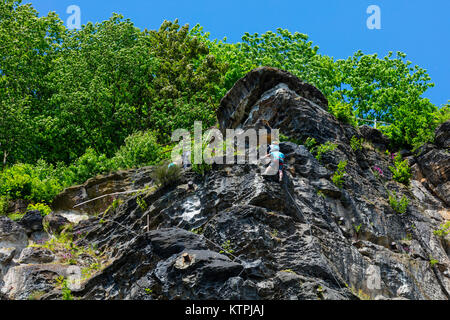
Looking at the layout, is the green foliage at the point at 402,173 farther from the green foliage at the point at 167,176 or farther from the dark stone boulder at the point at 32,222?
the dark stone boulder at the point at 32,222

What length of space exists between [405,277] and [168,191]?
7.42m

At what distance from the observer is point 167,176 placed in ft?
62.2

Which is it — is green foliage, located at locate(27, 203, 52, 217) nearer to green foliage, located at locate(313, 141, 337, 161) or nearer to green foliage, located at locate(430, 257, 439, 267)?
green foliage, located at locate(313, 141, 337, 161)

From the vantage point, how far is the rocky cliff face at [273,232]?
14102mm

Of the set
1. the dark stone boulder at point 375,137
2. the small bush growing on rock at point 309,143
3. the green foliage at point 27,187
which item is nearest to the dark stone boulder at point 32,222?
the green foliage at point 27,187

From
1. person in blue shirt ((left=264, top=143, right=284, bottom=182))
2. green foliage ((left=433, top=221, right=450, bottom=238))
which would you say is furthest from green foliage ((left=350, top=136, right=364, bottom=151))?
person in blue shirt ((left=264, top=143, right=284, bottom=182))

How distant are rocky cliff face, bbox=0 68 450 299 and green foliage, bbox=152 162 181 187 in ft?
1.00

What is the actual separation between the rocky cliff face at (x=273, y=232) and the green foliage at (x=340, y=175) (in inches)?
9.0

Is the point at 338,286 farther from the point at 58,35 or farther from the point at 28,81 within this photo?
the point at 58,35

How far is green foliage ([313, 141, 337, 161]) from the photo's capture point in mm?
20875

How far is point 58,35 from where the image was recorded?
38875 millimetres

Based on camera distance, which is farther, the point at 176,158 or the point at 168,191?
the point at 176,158
